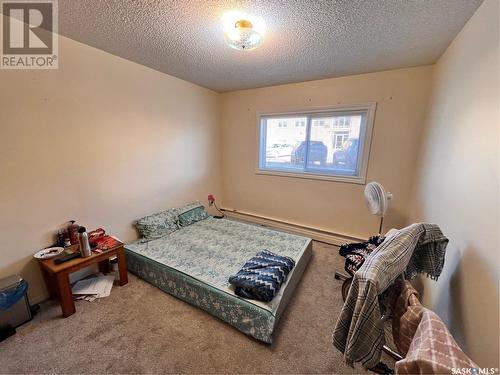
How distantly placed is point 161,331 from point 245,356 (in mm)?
701

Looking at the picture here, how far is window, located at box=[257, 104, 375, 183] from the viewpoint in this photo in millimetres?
2799

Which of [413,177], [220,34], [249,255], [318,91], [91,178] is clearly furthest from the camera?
[318,91]

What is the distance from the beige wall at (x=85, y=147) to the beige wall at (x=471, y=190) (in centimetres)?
308

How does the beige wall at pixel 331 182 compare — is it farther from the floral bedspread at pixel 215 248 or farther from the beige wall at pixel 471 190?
the floral bedspread at pixel 215 248

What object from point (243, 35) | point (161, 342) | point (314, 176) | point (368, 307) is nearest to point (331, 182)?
point (314, 176)

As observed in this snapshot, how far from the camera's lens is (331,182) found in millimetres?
3029

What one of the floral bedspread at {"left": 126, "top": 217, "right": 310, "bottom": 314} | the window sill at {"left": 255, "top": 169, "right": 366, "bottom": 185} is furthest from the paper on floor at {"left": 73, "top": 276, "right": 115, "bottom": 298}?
the window sill at {"left": 255, "top": 169, "right": 366, "bottom": 185}

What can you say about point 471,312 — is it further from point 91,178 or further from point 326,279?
point 91,178

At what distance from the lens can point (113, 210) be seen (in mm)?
2381

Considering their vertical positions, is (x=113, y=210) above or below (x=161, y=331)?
above

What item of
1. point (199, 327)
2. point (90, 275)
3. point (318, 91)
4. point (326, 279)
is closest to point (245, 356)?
point (199, 327)

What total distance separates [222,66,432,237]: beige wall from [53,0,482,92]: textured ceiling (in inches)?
10.0

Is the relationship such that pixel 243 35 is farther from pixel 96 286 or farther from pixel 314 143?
pixel 96 286

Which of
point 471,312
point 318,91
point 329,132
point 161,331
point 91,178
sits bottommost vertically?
point 161,331
